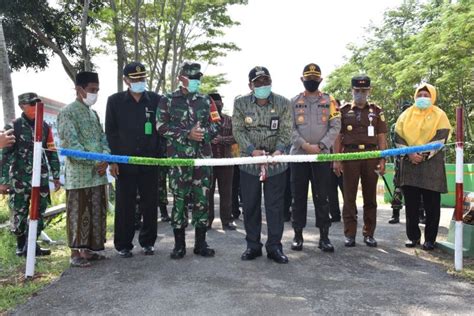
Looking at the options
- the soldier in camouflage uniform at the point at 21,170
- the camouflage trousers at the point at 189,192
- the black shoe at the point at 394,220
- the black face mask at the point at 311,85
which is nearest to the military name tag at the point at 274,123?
the black face mask at the point at 311,85

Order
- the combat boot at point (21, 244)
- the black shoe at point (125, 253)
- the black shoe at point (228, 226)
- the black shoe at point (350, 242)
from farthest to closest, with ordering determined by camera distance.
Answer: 1. the black shoe at point (228, 226)
2. the black shoe at point (350, 242)
3. the combat boot at point (21, 244)
4. the black shoe at point (125, 253)

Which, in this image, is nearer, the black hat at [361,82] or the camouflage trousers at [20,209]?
the camouflage trousers at [20,209]

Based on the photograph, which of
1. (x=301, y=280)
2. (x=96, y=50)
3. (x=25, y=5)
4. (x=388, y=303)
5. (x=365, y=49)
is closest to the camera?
(x=388, y=303)

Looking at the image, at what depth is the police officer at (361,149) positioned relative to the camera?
17.1ft

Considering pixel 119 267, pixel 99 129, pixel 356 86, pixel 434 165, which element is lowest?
pixel 119 267

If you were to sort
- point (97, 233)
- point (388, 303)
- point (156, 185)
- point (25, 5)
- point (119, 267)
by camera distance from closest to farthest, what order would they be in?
point (388, 303) < point (119, 267) < point (97, 233) < point (156, 185) < point (25, 5)

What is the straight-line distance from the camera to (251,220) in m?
4.64

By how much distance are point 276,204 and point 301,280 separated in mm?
1008

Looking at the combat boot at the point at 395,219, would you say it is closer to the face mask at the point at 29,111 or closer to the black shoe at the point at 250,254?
the black shoe at the point at 250,254

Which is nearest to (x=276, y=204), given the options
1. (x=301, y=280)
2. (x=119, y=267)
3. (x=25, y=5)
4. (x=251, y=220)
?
(x=251, y=220)

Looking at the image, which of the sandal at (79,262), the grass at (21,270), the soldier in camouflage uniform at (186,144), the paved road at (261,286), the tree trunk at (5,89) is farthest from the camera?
the tree trunk at (5,89)

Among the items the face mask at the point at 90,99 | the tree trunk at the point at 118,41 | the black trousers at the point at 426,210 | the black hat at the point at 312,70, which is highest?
the tree trunk at the point at 118,41

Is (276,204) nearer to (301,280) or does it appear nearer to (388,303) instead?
(301,280)

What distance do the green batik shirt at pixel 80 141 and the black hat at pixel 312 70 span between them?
7.63 feet
